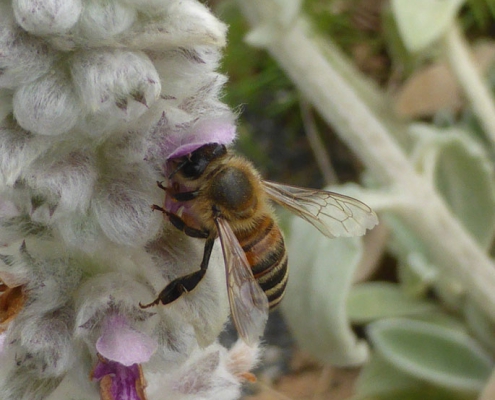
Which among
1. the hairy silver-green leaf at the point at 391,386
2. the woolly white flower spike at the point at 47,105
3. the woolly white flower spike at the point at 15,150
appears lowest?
the hairy silver-green leaf at the point at 391,386

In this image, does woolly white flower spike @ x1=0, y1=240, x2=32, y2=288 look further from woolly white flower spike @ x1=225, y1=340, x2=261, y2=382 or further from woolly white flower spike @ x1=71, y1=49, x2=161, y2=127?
woolly white flower spike @ x1=225, y1=340, x2=261, y2=382

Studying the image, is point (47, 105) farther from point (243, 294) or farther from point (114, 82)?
point (243, 294)

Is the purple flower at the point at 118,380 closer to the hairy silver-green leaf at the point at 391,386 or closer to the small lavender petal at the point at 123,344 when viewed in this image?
the small lavender petal at the point at 123,344

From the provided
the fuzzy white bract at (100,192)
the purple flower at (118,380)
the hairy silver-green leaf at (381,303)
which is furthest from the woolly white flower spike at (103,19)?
the hairy silver-green leaf at (381,303)

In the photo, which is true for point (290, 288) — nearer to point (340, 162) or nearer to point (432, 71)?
point (340, 162)

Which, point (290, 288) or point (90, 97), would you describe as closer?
point (90, 97)

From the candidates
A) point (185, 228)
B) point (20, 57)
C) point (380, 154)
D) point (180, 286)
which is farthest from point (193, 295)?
point (380, 154)

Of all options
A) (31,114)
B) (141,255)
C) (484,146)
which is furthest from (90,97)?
(484,146)
